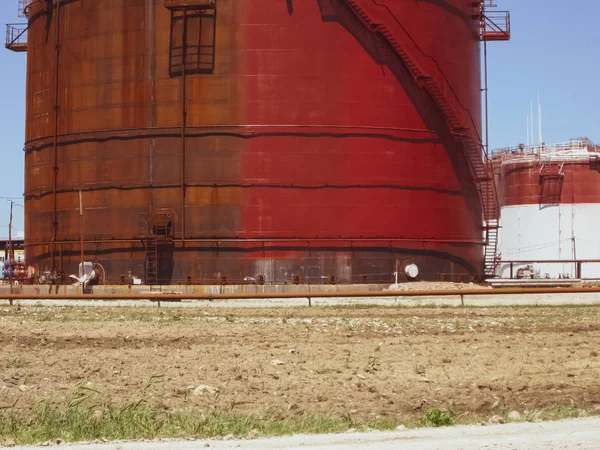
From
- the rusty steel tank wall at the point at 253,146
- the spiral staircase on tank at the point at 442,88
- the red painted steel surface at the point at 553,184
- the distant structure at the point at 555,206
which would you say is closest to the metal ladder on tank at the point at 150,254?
the rusty steel tank wall at the point at 253,146

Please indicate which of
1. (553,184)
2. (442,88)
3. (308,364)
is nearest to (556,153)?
(553,184)

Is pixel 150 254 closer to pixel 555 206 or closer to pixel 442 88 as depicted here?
pixel 442 88

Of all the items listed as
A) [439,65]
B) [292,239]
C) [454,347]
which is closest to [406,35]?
[439,65]

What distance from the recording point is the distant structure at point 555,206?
221ft

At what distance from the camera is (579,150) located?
6800 centimetres

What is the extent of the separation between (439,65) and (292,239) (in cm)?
894

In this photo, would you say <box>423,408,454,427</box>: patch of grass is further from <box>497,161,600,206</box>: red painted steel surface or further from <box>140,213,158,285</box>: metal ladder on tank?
Result: <box>497,161,600,206</box>: red painted steel surface

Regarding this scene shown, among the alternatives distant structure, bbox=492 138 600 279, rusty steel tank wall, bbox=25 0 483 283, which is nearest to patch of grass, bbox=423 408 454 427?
rusty steel tank wall, bbox=25 0 483 283

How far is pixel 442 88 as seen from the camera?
1537 inches

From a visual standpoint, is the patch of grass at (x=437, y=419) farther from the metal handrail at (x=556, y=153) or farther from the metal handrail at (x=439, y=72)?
the metal handrail at (x=556, y=153)

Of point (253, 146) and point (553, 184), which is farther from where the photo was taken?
point (553, 184)

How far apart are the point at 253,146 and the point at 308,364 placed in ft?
67.6

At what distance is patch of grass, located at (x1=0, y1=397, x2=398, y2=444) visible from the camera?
460 inches

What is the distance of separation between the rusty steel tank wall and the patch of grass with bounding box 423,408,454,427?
2285 centimetres
